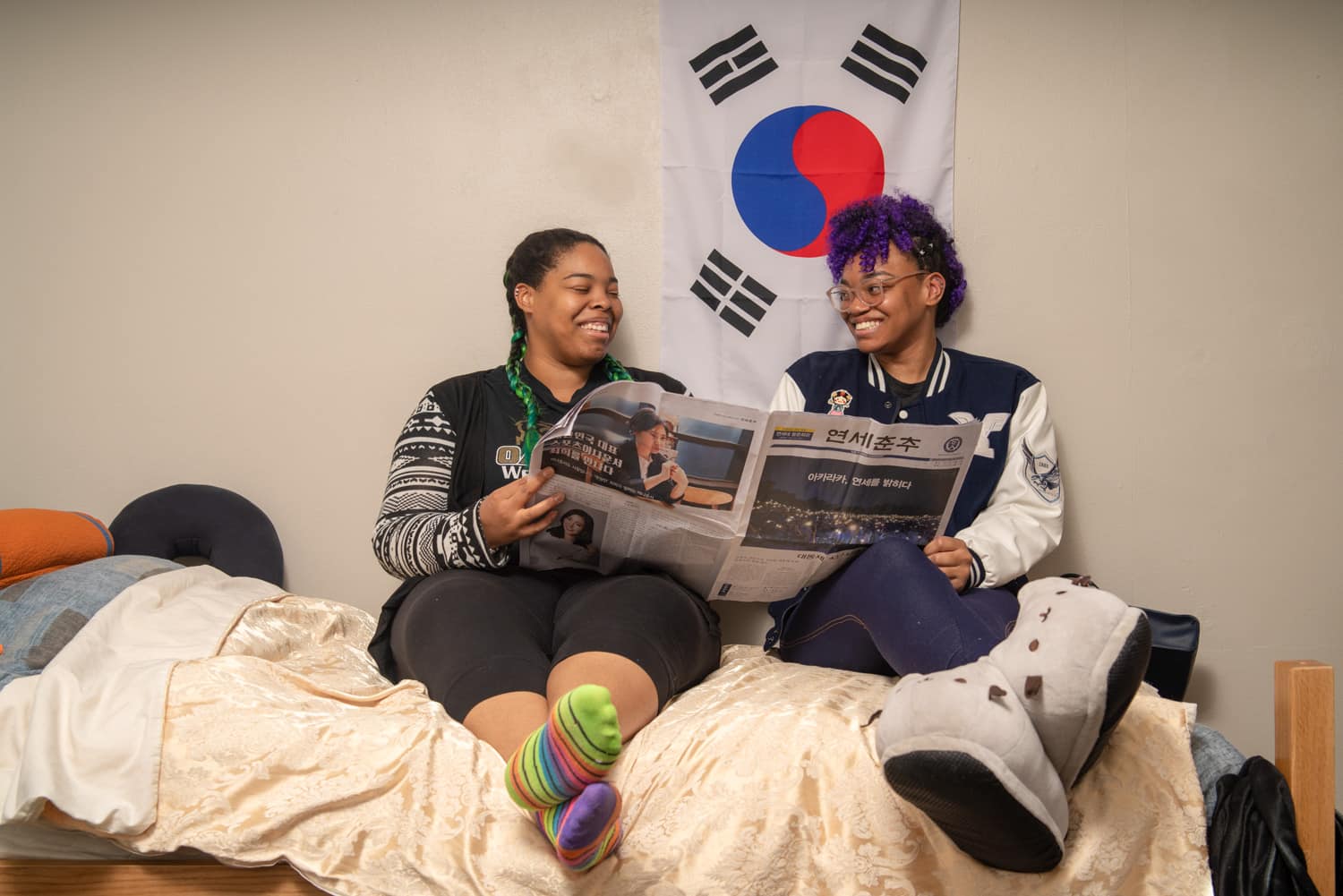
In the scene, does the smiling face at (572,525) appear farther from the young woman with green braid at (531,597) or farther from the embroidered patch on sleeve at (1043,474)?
the embroidered patch on sleeve at (1043,474)

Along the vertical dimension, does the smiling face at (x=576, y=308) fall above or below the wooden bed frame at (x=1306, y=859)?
above

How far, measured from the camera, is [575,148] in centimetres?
190

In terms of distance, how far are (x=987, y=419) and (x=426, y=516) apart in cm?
92

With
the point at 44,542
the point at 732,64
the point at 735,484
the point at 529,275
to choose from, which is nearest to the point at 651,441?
the point at 735,484

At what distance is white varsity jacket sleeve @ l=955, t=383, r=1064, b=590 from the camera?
1.47 meters

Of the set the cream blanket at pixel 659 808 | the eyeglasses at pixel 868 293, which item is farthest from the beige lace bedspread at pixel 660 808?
the eyeglasses at pixel 868 293

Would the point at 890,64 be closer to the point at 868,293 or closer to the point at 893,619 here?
Answer: the point at 868,293

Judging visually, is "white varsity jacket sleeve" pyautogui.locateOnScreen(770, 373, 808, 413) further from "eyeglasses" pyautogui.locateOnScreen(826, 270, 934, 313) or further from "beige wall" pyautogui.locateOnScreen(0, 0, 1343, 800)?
"beige wall" pyautogui.locateOnScreen(0, 0, 1343, 800)

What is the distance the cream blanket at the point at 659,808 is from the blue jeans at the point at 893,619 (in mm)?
111

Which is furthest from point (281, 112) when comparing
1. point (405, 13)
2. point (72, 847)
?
point (72, 847)

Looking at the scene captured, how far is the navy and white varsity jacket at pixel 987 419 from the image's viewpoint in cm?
152

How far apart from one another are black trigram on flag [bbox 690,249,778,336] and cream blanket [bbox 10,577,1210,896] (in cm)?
89

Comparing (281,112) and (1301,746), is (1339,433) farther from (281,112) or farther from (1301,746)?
(281,112)

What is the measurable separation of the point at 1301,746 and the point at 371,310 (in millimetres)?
1634
